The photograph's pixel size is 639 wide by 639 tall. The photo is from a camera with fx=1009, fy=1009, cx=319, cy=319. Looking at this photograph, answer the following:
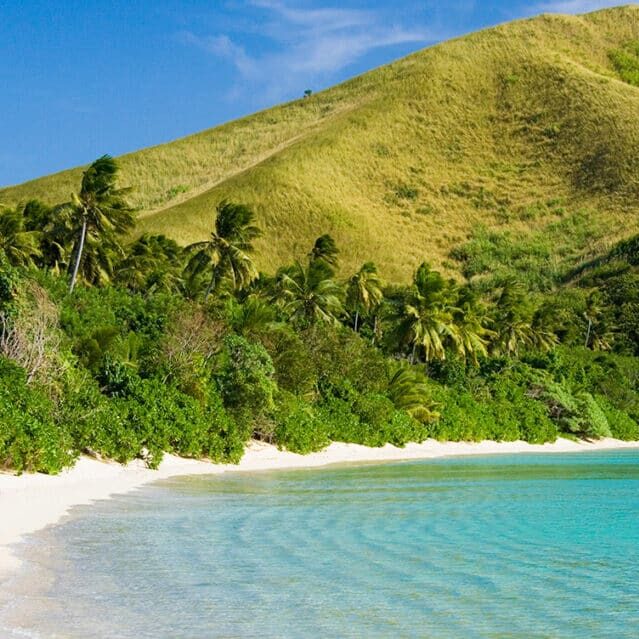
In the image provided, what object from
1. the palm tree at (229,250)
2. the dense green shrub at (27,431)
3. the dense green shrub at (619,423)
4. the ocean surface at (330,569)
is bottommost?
the dense green shrub at (619,423)

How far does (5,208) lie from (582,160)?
88.7 m

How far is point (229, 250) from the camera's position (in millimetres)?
46969

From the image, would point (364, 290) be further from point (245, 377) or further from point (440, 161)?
point (440, 161)

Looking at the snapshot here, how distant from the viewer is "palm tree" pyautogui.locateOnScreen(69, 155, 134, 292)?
133 ft

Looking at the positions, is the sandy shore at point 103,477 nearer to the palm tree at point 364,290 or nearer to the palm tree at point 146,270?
the palm tree at point 364,290

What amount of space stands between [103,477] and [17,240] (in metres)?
29.5

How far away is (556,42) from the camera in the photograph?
14775 cm

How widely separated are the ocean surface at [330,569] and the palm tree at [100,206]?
26.9 m

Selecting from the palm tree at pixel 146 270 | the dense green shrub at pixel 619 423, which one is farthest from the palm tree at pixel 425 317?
the palm tree at pixel 146 270

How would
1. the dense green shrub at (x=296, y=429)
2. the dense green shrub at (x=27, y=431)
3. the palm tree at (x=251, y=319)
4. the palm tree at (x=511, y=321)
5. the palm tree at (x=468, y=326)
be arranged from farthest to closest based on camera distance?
the palm tree at (x=511, y=321) → the palm tree at (x=468, y=326) → the palm tree at (x=251, y=319) → the dense green shrub at (x=296, y=429) → the dense green shrub at (x=27, y=431)

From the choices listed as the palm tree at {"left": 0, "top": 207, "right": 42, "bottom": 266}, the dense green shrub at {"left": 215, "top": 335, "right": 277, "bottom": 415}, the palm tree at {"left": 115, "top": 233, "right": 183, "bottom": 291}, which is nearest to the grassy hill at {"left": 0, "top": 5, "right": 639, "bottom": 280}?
the palm tree at {"left": 115, "top": 233, "right": 183, "bottom": 291}

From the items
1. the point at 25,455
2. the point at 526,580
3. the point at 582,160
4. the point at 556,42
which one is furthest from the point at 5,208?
the point at 556,42

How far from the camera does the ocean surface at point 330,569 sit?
6.60m

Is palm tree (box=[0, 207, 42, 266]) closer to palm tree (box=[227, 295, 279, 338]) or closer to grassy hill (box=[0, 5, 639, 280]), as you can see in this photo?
palm tree (box=[227, 295, 279, 338])
